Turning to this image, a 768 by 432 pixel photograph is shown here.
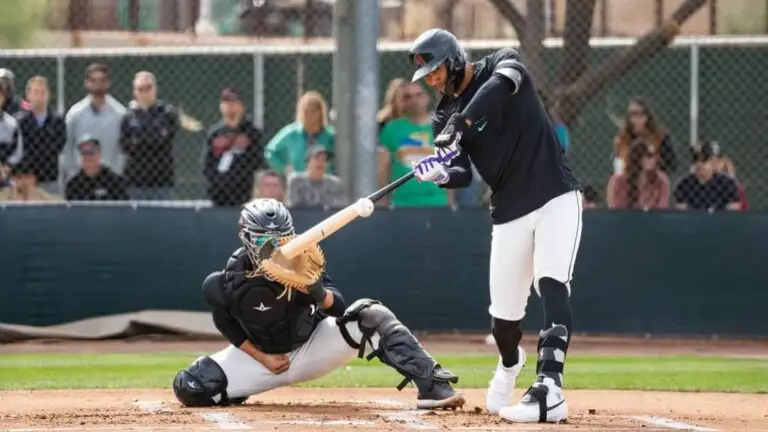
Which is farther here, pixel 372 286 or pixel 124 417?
pixel 372 286

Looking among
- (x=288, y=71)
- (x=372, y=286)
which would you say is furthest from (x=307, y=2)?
(x=372, y=286)

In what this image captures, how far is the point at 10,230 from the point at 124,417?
229 inches

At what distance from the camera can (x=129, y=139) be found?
42.8 feet

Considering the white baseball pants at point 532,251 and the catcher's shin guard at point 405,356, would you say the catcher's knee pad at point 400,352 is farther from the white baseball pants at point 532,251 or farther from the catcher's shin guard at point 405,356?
the white baseball pants at point 532,251

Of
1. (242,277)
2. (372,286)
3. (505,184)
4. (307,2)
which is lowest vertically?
(372,286)

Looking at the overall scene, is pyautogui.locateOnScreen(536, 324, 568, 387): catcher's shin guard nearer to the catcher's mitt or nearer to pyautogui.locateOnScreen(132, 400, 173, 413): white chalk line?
the catcher's mitt

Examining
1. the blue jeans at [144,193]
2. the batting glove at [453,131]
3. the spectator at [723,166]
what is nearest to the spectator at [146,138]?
the blue jeans at [144,193]

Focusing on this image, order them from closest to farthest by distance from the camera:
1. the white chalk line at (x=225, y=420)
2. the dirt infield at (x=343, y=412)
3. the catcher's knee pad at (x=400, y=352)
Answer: the white chalk line at (x=225, y=420) → the dirt infield at (x=343, y=412) → the catcher's knee pad at (x=400, y=352)

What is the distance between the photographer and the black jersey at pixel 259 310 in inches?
303

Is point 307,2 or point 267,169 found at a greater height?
point 307,2

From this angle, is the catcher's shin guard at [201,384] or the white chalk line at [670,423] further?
the catcher's shin guard at [201,384]

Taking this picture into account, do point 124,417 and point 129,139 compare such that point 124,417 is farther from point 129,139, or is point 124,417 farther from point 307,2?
point 307,2

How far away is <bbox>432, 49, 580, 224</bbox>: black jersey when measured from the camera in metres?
7.19

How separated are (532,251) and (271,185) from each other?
18.4ft
